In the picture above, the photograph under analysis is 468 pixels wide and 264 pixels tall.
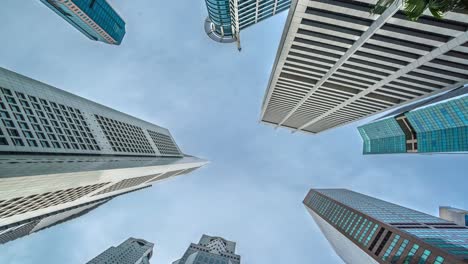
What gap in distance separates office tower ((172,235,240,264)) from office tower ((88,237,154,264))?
3567 cm

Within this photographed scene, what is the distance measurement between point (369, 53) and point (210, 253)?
428 ft

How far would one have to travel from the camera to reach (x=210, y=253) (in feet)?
454

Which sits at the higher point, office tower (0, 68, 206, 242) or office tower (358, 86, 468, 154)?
office tower (0, 68, 206, 242)

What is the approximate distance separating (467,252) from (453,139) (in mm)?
54650

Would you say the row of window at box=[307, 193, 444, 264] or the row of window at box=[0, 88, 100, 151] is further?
the row of window at box=[307, 193, 444, 264]

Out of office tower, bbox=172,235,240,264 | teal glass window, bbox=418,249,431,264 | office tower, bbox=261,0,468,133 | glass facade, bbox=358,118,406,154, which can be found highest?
office tower, bbox=261,0,468,133

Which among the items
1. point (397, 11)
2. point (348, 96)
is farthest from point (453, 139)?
point (397, 11)

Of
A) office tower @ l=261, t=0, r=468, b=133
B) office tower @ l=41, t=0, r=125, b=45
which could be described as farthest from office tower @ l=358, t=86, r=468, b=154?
office tower @ l=41, t=0, r=125, b=45

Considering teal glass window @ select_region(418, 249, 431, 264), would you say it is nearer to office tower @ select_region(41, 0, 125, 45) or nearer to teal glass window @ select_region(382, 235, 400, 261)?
teal glass window @ select_region(382, 235, 400, 261)

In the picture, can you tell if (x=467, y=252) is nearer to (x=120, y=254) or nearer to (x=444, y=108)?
(x=444, y=108)

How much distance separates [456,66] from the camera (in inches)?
1388

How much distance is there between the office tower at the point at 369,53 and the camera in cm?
3116

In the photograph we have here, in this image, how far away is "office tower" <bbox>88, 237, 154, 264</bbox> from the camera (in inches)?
6237

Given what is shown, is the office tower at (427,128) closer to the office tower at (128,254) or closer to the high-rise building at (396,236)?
the high-rise building at (396,236)
